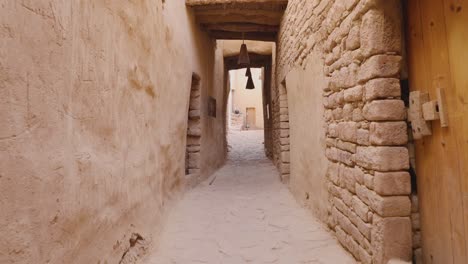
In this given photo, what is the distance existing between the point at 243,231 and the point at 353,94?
68.0 inches

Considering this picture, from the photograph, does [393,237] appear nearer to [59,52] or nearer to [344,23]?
[344,23]

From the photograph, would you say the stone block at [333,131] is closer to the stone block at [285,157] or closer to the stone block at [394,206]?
the stone block at [394,206]

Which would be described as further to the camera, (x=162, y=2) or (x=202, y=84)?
(x=202, y=84)

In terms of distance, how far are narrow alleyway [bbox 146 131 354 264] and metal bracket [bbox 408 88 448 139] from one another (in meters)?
1.12

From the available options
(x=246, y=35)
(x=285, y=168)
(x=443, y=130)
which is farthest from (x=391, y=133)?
(x=246, y=35)

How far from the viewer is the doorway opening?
496 cm

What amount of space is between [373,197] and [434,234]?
36 cm

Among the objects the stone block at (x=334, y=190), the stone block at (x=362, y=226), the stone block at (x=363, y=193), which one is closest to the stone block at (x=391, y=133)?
the stone block at (x=363, y=193)

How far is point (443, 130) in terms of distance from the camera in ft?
5.07

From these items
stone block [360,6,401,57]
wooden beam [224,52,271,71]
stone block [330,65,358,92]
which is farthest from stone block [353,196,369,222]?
wooden beam [224,52,271,71]

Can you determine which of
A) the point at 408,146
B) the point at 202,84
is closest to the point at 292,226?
the point at 408,146

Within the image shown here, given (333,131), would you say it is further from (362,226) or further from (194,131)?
(194,131)

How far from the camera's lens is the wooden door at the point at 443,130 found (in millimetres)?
1406

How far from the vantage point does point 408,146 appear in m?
1.80
